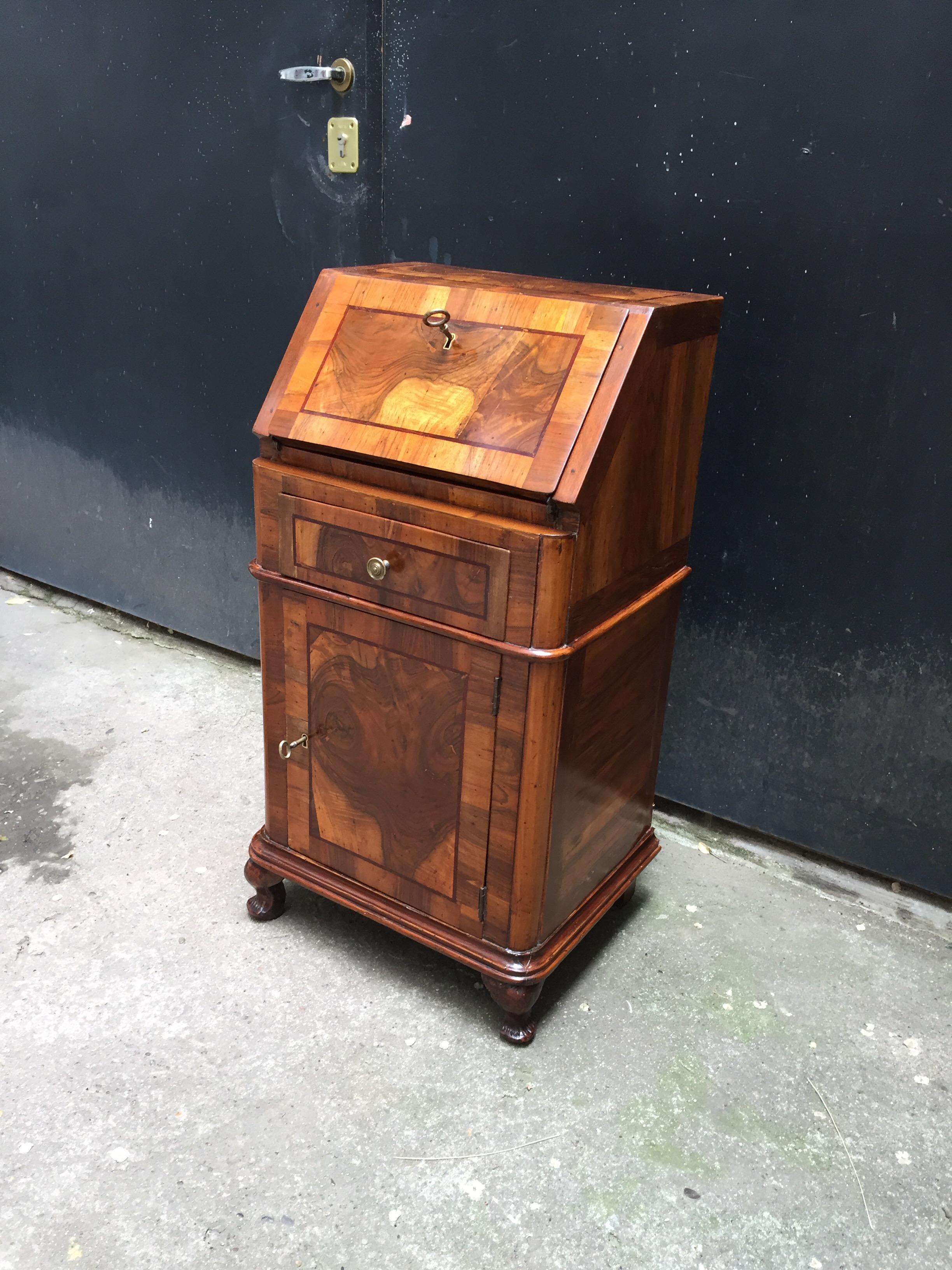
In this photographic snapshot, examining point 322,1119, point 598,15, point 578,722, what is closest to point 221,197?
point 598,15

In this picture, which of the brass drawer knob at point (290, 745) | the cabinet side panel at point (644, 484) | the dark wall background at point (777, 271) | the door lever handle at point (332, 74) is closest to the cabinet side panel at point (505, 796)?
the cabinet side panel at point (644, 484)

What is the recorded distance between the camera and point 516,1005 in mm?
1765

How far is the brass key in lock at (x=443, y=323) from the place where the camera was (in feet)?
5.25

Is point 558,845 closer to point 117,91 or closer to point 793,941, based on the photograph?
point 793,941

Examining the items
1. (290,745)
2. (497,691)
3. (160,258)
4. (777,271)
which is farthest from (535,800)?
(160,258)

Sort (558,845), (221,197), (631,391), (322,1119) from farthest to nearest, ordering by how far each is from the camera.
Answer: (221,197) < (558,845) < (322,1119) < (631,391)

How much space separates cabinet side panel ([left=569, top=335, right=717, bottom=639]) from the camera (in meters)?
1.53

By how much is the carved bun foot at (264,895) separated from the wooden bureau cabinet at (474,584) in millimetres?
112

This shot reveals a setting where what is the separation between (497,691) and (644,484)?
0.40 m

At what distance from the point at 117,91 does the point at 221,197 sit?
42cm

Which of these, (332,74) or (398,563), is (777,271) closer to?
(398,563)

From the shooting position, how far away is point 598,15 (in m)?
1.96

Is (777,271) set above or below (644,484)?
above

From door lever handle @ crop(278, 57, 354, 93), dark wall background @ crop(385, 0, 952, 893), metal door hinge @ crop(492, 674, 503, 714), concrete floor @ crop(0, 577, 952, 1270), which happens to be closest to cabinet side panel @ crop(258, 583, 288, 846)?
concrete floor @ crop(0, 577, 952, 1270)
